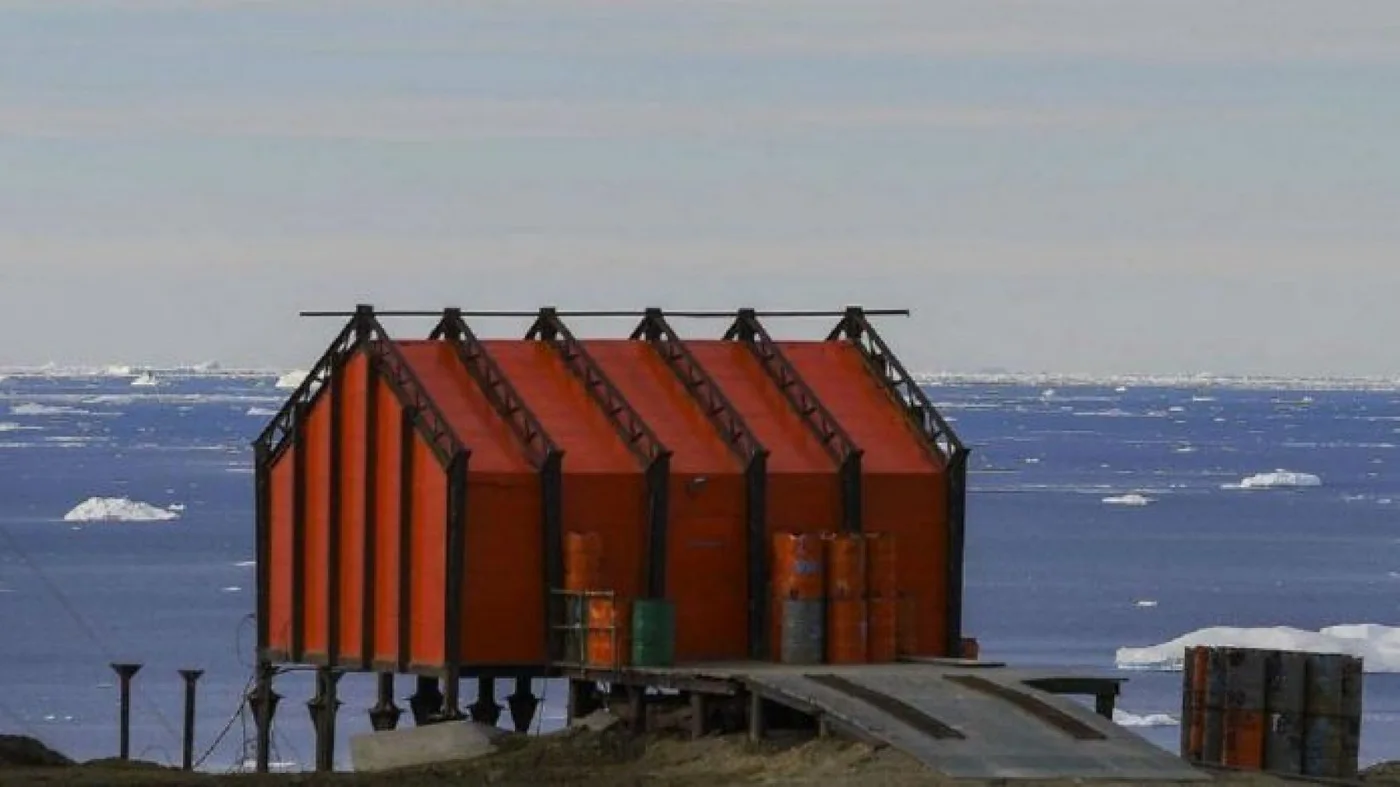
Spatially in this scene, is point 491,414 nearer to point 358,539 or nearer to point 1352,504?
point 358,539

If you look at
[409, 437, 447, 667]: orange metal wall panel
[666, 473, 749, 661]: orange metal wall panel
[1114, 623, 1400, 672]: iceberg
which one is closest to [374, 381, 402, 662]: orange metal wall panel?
[409, 437, 447, 667]: orange metal wall panel

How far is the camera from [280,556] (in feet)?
147

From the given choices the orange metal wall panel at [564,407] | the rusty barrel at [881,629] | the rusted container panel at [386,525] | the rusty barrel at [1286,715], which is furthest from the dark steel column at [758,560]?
the rusty barrel at [1286,715]

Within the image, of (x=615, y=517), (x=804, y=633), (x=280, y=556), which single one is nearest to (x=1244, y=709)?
(x=804, y=633)

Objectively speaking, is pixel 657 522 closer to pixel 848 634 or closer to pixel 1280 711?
pixel 848 634

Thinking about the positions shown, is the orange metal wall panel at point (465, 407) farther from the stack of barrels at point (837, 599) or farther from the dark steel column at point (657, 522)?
the stack of barrels at point (837, 599)

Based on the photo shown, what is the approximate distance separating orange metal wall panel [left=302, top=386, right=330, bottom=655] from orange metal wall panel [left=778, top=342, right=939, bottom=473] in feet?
18.2

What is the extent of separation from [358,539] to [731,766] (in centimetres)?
764

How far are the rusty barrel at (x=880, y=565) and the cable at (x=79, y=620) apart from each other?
34.0m

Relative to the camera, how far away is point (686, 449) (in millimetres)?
41594

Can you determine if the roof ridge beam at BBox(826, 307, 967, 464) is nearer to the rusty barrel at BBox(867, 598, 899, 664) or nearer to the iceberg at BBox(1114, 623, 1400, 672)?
the rusty barrel at BBox(867, 598, 899, 664)

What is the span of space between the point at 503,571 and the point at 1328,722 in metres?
8.97

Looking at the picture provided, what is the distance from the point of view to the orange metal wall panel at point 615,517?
40.6 m

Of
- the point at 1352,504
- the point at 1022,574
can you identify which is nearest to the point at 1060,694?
the point at 1022,574
